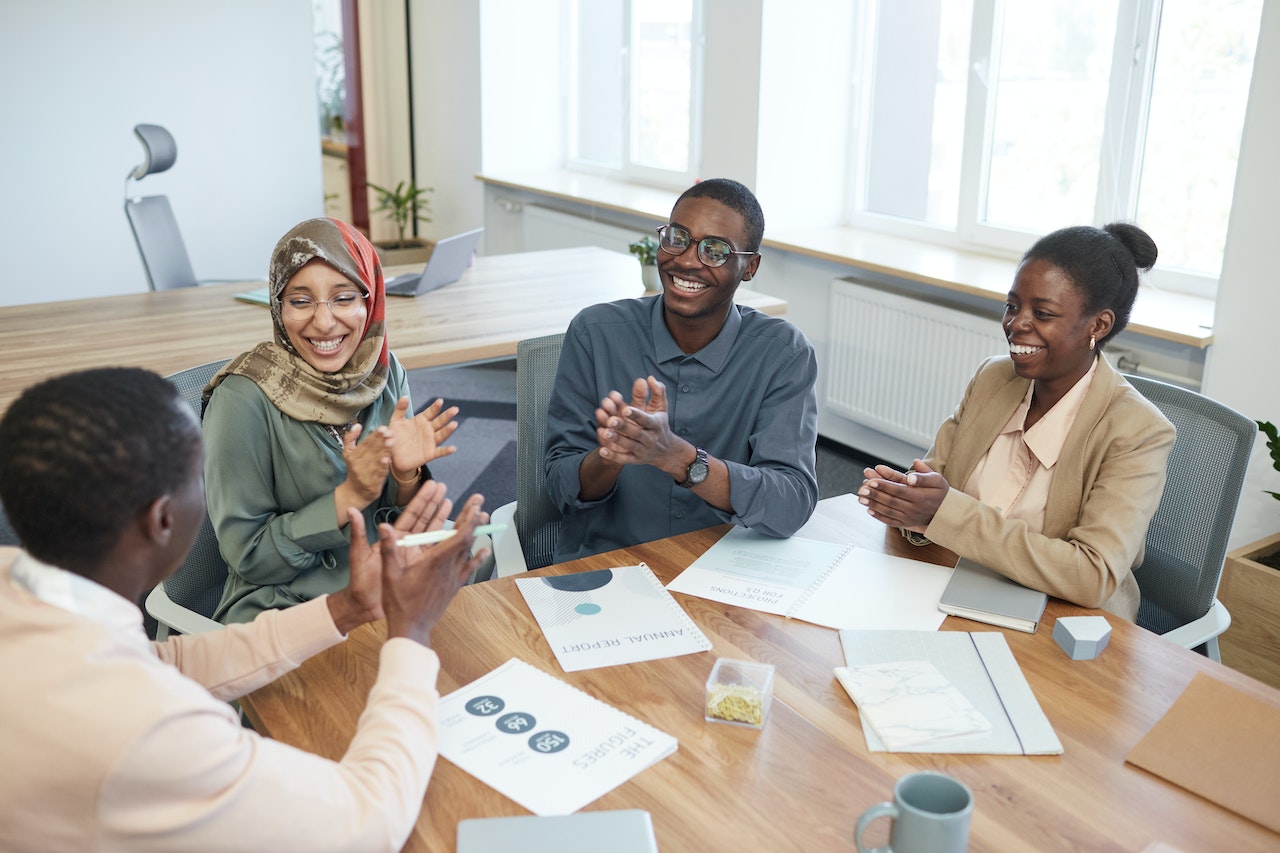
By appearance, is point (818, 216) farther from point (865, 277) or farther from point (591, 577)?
point (591, 577)

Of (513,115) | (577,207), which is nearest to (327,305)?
(577,207)

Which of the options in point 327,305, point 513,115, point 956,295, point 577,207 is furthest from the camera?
point 513,115

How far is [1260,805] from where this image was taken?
1.16 meters

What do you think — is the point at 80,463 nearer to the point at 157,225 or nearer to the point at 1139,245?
the point at 1139,245

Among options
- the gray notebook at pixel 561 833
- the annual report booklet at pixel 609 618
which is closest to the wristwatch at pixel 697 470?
the annual report booklet at pixel 609 618

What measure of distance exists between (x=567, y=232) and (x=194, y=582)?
416 cm

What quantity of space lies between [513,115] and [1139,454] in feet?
16.9

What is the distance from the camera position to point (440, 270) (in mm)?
3566

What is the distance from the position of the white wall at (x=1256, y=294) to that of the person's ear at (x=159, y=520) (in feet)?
8.99

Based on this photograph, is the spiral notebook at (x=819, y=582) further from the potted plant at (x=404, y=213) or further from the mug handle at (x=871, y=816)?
the potted plant at (x=404, y=213)

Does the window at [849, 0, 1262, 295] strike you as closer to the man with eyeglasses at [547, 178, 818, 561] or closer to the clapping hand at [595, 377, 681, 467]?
the man with eyeglasses at [547, 178, 818, 561]

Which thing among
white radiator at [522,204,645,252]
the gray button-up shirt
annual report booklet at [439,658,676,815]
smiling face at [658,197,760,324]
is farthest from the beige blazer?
white radiator at [522,204,645,252]

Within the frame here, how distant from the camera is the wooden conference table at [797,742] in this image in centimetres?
112

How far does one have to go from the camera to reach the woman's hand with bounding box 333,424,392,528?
167 cm
